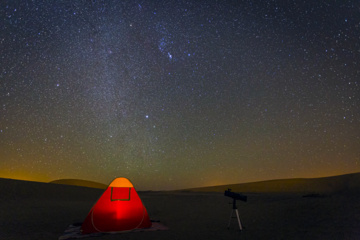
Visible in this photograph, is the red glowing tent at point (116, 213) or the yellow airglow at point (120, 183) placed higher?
the yellow airglow at point (120, 183)

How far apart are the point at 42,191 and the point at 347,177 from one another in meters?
40.2

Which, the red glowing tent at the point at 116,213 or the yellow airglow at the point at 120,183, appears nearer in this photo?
the red glowing tent at the point at 116,213

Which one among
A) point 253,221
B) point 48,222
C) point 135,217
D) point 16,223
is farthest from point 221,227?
point 16,223

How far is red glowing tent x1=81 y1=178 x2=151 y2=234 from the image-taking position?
7.68m

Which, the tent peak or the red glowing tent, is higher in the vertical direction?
the tent peak

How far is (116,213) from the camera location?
792cm

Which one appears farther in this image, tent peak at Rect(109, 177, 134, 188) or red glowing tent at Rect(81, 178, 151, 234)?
tent peak at Rect(109, 177, 134, 188)

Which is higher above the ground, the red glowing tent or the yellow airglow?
the yellow airglow

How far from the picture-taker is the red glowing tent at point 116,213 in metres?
7.68

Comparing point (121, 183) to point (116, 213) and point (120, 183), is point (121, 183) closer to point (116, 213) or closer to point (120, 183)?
point (120, 183)

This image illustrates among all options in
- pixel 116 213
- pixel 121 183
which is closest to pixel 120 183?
pixel 121 183

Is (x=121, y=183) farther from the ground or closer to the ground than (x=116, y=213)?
farther from the ground

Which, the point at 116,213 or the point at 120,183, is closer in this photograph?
the point at 116,213

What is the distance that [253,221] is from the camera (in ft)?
30.0
